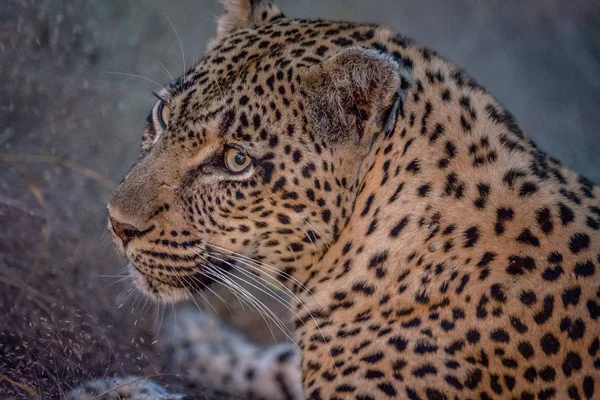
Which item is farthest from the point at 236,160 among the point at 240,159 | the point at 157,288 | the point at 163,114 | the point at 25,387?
the point at 25,387

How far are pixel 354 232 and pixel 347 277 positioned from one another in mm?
246

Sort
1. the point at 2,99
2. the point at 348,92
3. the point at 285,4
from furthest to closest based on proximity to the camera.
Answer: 1. the point at 285,4
2. the point at 2,99
3. the point at 348,92

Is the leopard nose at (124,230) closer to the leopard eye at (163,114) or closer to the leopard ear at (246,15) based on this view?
the leopard eye at (163,114)

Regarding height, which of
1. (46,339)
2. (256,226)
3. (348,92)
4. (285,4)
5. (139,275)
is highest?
(285,4)

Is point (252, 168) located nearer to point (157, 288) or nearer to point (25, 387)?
point (157, 288)

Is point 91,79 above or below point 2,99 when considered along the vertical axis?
above

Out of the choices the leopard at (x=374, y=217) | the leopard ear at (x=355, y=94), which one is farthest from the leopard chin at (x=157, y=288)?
the leopard ear at (x=355, y=94)

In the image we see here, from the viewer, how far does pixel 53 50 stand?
939 centimetres

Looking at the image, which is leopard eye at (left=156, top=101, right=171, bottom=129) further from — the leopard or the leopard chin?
the leopard chin

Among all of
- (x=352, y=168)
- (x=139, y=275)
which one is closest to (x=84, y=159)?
(x=139, y=275)

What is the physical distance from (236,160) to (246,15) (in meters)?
1.17

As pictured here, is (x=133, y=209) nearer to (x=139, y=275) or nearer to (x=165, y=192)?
(x=165, y=192)

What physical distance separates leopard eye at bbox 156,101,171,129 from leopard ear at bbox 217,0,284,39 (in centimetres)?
63

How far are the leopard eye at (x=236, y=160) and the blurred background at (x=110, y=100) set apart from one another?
5.24 feet
